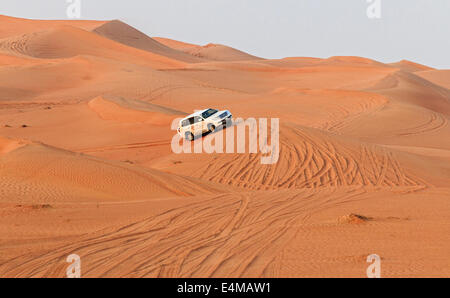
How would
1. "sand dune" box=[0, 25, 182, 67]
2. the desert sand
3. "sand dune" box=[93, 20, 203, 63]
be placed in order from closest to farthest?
the desert sand → "sand dune" box=[0, 25, 182, 67] → "sand dune" box=[93, 20, 203, 63]

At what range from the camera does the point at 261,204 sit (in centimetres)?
1116

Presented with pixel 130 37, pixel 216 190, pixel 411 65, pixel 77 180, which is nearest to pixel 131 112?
pixel 77 180

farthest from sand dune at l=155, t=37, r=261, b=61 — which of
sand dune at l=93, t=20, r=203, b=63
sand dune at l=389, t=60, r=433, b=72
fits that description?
sand dune at l=389, t=60, r=433, b=72

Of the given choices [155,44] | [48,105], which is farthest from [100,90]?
[155,44]

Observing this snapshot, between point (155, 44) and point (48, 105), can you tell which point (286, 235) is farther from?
point (155, 44)

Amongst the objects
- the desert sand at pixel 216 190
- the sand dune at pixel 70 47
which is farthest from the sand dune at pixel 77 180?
the sand dune at pixel 70 47

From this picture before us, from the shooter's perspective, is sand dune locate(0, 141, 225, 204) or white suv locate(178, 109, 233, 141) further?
white suv locate(178, 109, 233, 141)

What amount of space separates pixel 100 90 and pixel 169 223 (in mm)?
30428

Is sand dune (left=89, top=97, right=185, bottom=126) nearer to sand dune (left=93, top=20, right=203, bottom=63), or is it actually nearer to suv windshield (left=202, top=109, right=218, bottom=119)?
suv windshield (left=202, top=109, right=218, bottom=119)

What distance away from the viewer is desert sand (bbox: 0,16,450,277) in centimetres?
779

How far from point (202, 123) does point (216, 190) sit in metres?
7.95

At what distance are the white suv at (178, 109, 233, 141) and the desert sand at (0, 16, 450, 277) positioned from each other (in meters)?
1.16

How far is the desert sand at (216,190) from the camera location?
779 centimetres

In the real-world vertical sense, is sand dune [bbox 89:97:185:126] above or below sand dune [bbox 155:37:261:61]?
below
